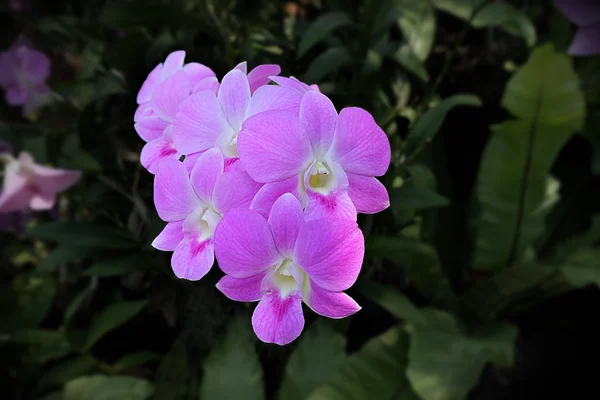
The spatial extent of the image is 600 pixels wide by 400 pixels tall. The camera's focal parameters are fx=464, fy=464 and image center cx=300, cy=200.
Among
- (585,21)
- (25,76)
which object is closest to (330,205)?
(585,21)

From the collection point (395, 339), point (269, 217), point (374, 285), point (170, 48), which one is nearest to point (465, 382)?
point (395, 339)

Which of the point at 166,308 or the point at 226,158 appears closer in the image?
the point at 226,158

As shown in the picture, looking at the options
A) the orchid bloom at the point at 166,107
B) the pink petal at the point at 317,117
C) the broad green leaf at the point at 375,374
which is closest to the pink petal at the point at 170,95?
the orchid bloom at the point at 166,107

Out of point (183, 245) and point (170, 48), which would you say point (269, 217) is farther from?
point (170, 48)

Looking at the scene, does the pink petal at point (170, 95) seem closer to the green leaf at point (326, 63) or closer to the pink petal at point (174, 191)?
the pink petal at point (174, 191)

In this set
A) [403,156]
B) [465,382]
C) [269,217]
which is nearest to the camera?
[269,217]

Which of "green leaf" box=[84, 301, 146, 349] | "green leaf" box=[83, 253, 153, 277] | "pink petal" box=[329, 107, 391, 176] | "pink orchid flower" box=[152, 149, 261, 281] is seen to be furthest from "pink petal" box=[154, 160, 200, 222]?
"green leaf" box=[84, 301, 146, 349]

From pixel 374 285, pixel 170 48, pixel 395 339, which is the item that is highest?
pixel 170 48
